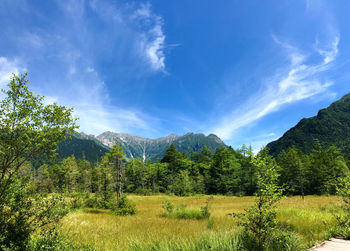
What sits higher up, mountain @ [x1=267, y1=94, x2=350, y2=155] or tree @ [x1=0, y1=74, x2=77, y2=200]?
mountain @ [x1=267, y1=94, x2=350, y2=155]

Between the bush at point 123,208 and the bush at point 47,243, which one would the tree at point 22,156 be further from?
the bush at point 123,208

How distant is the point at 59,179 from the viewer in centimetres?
5566

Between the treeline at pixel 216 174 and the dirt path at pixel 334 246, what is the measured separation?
34713 millimetres

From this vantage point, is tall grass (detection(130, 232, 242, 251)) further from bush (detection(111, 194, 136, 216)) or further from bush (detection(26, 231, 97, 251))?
bush (detection(111, 194, 136, 216))

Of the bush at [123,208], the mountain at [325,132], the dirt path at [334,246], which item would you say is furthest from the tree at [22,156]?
the mountain at [325,132]

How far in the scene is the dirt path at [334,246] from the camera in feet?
16.8

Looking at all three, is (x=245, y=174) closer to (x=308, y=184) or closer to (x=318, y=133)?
(x=308, y=184)

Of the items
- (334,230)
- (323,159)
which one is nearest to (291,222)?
(334,230)

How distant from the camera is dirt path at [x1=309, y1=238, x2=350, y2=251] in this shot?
512 cm

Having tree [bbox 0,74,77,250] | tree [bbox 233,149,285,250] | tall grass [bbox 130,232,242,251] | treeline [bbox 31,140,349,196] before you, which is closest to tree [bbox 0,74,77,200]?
tree [bbox 0,74,77,250]

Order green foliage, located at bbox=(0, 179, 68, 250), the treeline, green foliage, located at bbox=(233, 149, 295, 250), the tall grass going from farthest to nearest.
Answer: the treeline → green foliage, located at bbox=(233, 149, 295, 250) → the tall grass → green foliage, located at bbox=(0, 179, 68, 250)

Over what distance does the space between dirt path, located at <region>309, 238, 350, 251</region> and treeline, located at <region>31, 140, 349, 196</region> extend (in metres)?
34.7

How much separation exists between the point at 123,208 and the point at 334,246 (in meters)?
14.3

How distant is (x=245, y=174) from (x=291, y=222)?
165 feet
